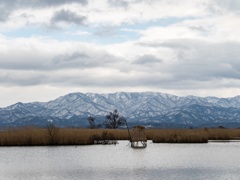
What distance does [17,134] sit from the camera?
54.8 m

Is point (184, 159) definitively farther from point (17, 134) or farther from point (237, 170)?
point (17, 134)

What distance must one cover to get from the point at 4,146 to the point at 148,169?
2511 centimetres

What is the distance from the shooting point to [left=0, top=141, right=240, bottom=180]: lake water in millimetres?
30406

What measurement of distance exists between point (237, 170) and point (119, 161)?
10.8m

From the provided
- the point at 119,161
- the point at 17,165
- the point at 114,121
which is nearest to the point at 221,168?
the point at 119,161

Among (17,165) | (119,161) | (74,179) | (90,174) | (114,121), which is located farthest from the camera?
(114,121)

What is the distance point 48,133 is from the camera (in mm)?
56000

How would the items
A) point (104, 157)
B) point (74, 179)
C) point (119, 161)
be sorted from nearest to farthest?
1. point (74, 179)
2. point (119, 161)
3. point (104, 157)

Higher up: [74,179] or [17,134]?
[17,134]

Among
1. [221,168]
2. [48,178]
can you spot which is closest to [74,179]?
[48,178]

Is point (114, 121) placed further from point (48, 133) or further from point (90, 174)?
point (90, 174)

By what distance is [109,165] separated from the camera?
3662 cm

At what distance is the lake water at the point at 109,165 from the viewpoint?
99.8 ft

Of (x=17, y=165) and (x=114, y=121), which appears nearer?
(x=17, y=165)
